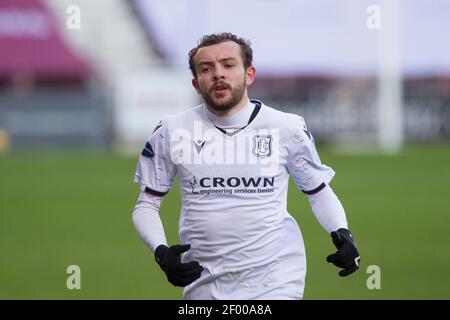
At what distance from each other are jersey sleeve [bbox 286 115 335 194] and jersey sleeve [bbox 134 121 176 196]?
57 centimetres

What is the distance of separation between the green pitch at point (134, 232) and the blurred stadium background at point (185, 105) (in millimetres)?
57

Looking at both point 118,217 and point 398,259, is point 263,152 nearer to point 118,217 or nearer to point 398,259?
point 398,259

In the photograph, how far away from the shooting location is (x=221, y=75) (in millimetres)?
5164

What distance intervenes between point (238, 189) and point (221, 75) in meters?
0.54

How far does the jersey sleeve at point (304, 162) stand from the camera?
213 inches

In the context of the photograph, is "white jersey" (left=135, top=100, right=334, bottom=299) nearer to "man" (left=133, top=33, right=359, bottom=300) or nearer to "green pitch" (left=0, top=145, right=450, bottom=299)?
"man" (left=133, top=33, right=359, bottom=300)

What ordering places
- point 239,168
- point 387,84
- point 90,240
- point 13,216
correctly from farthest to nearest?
point 387,84 → point 13,216 → point 90,240 → point 239,168

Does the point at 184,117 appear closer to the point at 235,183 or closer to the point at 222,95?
the point at 222,95

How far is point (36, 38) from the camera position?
3484 cm

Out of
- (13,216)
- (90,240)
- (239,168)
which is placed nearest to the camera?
(239,168)

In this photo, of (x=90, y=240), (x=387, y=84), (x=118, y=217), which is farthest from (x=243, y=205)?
(x=387, y=84)

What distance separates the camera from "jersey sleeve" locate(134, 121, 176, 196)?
17.8 feet

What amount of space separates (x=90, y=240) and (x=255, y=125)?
1010cm

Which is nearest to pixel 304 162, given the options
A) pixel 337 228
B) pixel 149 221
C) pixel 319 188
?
pixel 319 188
